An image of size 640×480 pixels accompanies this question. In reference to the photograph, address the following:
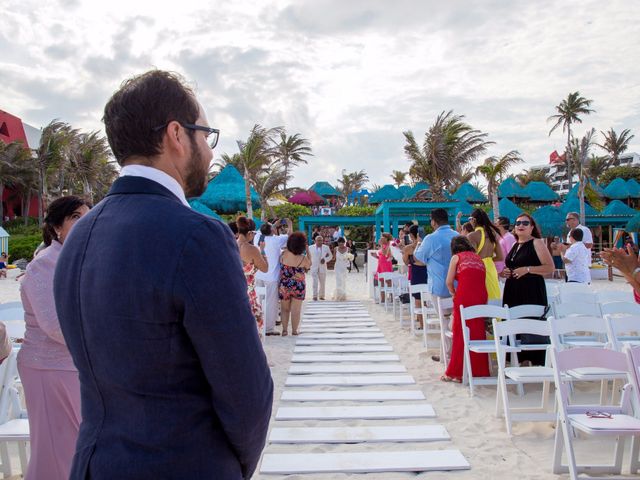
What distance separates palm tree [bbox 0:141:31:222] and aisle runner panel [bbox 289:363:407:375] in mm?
31507

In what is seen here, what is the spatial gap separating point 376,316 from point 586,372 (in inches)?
289

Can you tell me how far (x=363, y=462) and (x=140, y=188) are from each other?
3.18 m

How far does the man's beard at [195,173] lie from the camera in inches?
51.6

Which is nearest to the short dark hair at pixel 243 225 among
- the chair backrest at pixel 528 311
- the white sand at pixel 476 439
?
the white sand at pixel 476 439

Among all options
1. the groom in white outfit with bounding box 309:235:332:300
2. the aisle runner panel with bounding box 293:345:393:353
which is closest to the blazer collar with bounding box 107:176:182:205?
the aisle runner panel with bounding box 293:345:393:353

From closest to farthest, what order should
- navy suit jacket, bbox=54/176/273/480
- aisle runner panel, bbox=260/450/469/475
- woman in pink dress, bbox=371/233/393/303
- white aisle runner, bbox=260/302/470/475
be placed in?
navy suit jacket, bbox=54/176/273/480, aisle runner panel, bbox=260/450/469/475, white aisle runner, bbox=260/302/470/475, woman in pink dress, bbox=371/233/393/303

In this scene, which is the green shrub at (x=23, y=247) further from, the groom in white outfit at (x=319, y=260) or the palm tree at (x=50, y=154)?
the groom in white outfit at (x=319, y=260)

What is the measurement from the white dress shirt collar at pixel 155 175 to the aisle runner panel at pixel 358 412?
3937mm

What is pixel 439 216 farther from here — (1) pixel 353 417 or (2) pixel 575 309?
(1) pixel 353 417

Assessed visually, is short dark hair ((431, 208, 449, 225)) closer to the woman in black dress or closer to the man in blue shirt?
the man in blue shirt

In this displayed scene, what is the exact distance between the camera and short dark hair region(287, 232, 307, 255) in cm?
898

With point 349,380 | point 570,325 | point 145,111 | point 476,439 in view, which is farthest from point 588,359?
point 145,111

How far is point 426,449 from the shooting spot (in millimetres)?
4031

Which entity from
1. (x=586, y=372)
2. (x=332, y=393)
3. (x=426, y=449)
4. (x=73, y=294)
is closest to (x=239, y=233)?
(x=332, y=393)
